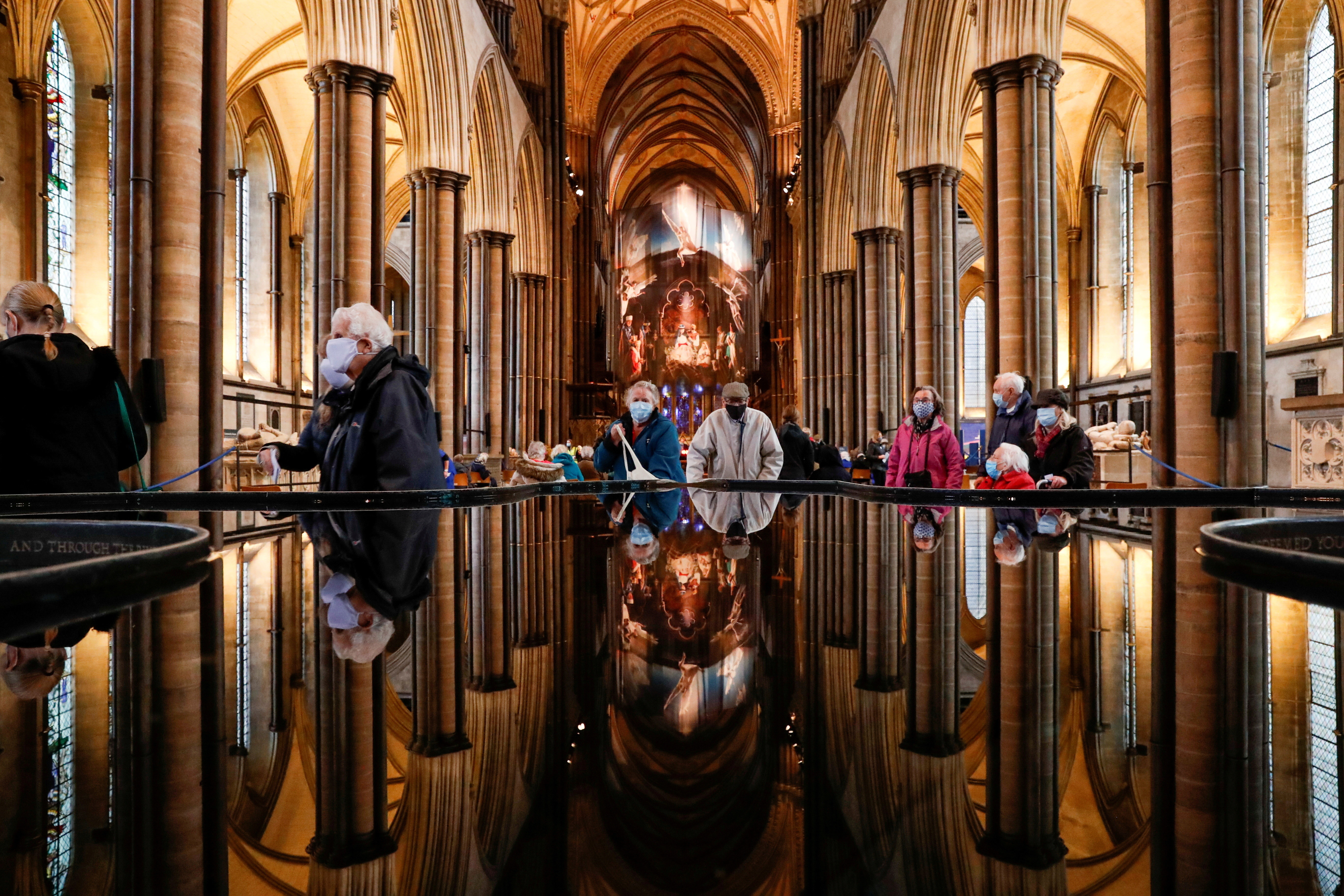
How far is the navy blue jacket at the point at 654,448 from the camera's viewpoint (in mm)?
7051

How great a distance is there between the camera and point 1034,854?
0.63 m

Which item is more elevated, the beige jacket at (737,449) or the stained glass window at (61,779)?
the beige jacket at (737,449)

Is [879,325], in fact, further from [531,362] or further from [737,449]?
[737,449]

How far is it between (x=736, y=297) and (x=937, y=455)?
38.0 m

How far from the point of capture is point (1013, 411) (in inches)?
267

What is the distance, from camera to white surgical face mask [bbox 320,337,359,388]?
3.82 m

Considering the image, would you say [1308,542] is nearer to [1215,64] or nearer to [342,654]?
[342,654]

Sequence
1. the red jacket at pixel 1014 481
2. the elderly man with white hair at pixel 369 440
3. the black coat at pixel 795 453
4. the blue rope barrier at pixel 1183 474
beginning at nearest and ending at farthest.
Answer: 1. the elderly man with white hair at pixel 369 440
2. the red jacket at pixel 1014 481
3. the blue rope barrier at pixel 1183 474
4. the black coat at pixel 795 453

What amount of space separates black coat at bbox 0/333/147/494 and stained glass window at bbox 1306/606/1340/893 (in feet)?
13.5

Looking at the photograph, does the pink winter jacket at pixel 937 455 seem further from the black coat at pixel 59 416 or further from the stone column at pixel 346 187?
the stone column at pixel 346 187

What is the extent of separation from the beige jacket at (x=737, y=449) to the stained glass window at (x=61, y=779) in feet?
20.4

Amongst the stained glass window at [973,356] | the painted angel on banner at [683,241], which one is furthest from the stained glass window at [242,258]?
the painted angel on banner at [683,241]

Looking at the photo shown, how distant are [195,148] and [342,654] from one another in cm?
762

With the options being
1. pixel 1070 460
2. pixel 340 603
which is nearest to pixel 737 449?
pixel 1070 460
